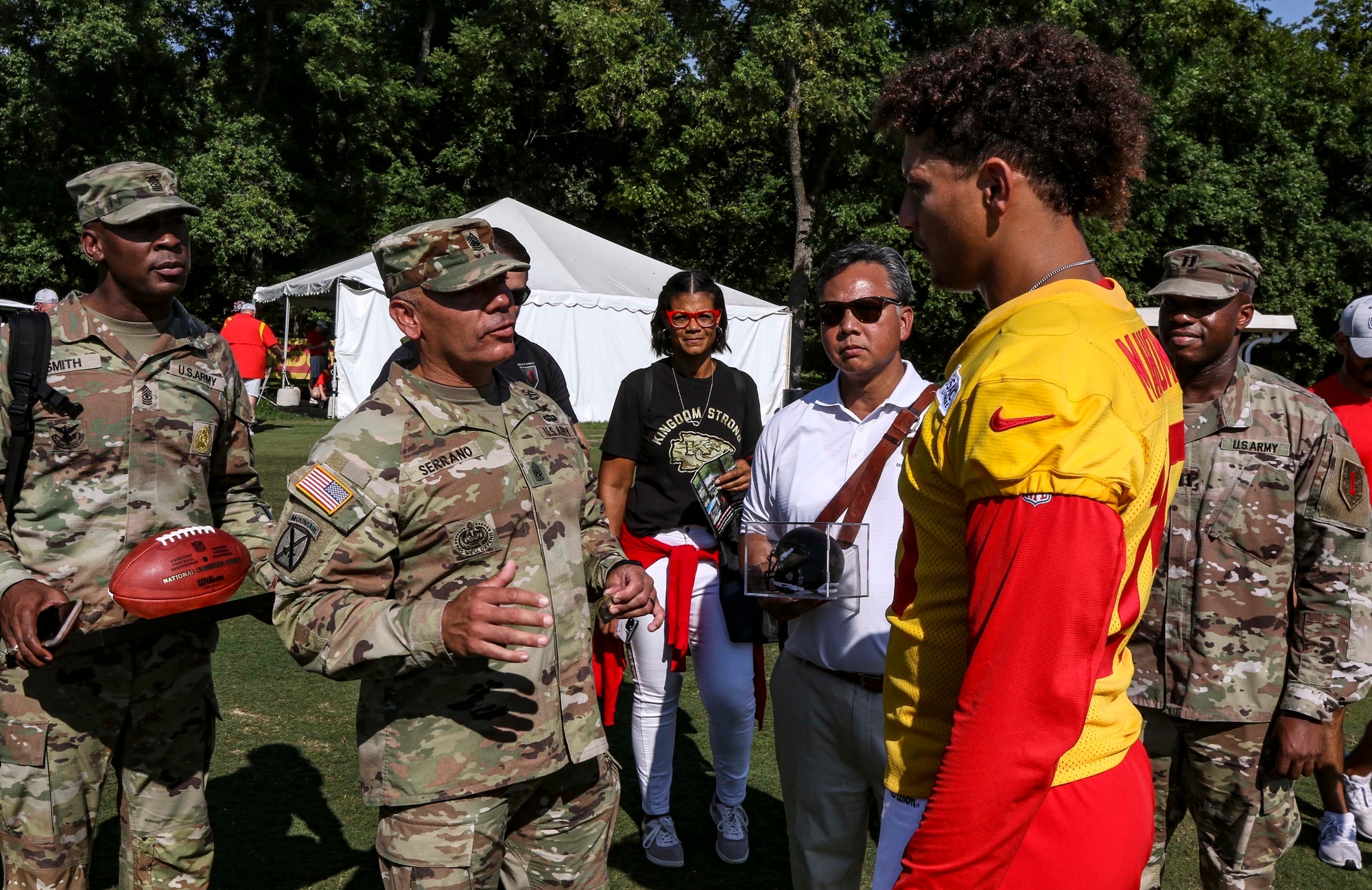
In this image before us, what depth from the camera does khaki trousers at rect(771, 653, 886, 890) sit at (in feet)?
10.9

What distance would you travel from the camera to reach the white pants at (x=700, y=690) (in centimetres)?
477

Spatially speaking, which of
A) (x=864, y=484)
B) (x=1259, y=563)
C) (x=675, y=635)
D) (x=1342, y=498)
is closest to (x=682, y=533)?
(x=675, y=635)

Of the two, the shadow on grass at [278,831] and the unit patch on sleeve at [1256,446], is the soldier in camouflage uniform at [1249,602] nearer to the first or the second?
the unit patch on sleeve at [1256,446]

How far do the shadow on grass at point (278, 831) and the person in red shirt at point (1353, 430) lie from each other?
4.22 meters

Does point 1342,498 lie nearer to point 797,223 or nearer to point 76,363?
point 76,363

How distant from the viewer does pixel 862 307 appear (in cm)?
371

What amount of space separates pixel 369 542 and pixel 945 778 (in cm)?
163

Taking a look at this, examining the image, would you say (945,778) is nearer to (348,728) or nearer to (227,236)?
(348,728)

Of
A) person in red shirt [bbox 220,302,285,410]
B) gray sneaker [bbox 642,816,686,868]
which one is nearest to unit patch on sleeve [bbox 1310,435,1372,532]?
gray sneaker [bbox 642,816,686,868]

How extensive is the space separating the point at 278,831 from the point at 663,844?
Answer: 1.66m

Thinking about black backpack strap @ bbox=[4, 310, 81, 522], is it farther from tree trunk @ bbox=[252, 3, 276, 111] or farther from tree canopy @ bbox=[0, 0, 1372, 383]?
tree trunk @ bbox=[252, 3, 276, 111]

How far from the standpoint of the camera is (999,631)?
1507 mm

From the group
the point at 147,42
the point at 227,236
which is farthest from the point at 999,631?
the point at 147,42

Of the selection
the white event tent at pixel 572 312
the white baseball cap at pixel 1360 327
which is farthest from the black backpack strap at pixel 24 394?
the white event tent at pixel 572 312
